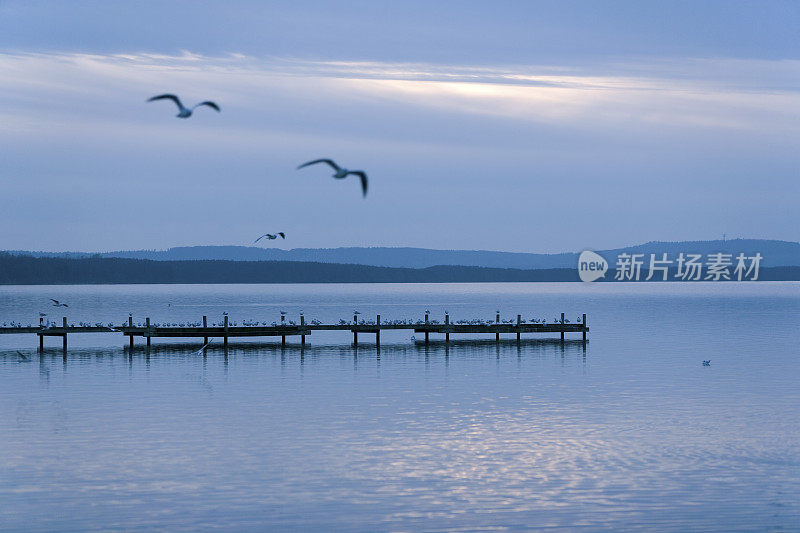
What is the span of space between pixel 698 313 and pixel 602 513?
120018 mm

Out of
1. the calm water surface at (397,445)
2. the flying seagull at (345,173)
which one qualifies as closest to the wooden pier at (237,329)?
the calm water surface at (397,445)

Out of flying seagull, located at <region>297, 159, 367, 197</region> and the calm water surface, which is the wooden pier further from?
flying seagull, located at <region>297, 159, 367, 197</region>

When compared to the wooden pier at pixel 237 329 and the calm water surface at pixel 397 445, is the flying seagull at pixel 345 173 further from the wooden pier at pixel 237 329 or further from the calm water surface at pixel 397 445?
the wooden pier at pixel 237 329

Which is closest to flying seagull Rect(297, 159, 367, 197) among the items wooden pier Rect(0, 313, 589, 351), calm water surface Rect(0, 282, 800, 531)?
calm water surface Rect(0, 282, 800, 531)

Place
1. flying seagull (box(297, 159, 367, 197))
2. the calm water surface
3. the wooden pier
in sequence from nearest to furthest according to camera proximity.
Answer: flying seagull (box(297, 159, 367, 197))
the calm water surface
the wooden pier

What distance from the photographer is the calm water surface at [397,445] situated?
24.7 metres

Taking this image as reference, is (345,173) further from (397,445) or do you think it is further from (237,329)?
(237,329)

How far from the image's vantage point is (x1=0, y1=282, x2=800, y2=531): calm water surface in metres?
24.7

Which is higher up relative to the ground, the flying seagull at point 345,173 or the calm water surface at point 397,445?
the flying seagull at point 345,173

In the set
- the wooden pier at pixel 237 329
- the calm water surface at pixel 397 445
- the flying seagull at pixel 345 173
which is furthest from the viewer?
the wooden pier at pixel 237 329

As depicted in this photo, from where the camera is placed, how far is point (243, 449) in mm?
32000

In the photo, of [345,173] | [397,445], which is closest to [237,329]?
[397,445]

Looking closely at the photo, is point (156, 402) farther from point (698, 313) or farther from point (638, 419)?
point (698, 313)

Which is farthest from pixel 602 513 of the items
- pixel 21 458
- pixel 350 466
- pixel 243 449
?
pixel 21 458
